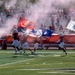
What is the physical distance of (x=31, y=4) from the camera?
27906 mm

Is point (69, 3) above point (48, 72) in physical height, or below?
above

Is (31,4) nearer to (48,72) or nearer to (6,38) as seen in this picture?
(48,72)

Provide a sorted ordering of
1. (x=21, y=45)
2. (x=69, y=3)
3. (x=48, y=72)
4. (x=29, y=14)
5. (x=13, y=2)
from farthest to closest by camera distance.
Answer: (x=21, y=45), (x=29, y=14), (x=13, y=2), (x=69, y=3), (x=48, y=72)

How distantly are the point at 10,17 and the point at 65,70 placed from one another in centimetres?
1464

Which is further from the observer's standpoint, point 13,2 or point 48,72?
point 13,2

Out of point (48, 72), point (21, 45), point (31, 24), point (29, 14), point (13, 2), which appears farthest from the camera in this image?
point (21, 45)

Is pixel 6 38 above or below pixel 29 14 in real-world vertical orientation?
below

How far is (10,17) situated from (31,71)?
1463 cm

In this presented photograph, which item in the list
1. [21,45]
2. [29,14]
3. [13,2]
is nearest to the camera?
[13,2]

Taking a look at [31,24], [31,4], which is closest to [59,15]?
[31,24]

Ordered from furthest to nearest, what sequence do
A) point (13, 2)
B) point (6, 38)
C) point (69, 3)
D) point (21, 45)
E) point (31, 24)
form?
1. point (6, 38)
2. point (21, 45)
3. point (31, 24)
4. point (13, 2)
5. point (69, 3)

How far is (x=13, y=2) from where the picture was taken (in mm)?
26750

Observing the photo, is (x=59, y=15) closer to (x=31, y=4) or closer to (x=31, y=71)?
(x=31, y=4)

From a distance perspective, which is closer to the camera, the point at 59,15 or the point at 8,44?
the point at 59,15
